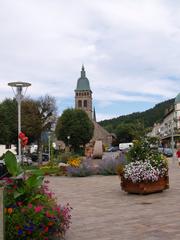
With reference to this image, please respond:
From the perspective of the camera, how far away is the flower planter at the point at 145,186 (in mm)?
12664

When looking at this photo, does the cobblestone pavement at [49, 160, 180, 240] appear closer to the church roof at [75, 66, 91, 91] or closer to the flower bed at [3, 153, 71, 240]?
the flower bed at [3, 153, 71, 240]

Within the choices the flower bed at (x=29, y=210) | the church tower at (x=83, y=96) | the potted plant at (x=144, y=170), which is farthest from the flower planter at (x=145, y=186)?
the church tower at (x=83, y=96)

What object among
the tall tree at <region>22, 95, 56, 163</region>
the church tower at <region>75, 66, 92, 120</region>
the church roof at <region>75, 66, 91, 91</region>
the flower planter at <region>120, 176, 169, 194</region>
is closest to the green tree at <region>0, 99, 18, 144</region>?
the tall tree at <region>22, 95, 56, 163</region>

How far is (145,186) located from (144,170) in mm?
508

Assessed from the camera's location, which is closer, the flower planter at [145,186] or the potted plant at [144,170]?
the potted plant at [144,170]

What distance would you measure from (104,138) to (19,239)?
127817mm

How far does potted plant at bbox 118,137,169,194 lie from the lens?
41.1 feet

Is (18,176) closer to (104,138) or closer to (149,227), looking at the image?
(149,227)

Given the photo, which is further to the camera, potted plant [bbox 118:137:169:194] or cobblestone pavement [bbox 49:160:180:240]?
potted plant [bbox 118:137:169:194]

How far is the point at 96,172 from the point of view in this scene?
2264 cm

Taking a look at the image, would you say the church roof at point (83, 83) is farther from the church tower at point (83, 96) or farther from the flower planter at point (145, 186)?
the flower planter at point (145, 186)

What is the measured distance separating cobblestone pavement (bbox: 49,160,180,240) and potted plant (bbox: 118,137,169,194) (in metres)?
0.25

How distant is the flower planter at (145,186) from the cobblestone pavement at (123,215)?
0.56ft

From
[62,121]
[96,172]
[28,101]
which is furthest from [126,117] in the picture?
[96,172]
